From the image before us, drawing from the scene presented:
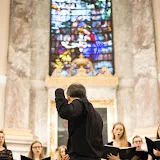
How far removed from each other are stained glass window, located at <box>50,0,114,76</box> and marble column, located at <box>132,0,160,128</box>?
1.21 metres

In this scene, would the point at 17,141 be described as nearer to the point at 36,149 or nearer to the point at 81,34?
the point at 36,149

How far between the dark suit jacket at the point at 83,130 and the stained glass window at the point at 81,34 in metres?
8.41

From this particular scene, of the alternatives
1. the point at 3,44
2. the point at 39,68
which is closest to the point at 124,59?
the point at 39,68

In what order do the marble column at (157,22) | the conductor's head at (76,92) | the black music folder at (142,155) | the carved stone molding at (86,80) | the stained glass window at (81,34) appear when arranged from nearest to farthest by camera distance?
1. the conductor's head at (76,92)
2. the black music folder at (142,155)
3. the marble column at (157,22)
4. the carved stone molding at (86,80)
5. the stained glass window at (81,34)

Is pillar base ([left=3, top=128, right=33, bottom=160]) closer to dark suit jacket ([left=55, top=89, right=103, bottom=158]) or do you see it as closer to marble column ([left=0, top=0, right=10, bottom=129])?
marble column ([left=0, top=0, right=10, bottom=129])

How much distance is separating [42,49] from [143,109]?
3.87m

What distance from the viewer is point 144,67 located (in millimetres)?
11273

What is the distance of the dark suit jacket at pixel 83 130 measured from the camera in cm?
371

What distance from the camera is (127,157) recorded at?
5387 mm

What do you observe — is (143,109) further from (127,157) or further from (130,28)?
(127,157)

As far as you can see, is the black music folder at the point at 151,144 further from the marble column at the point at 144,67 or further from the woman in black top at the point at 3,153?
the marble column at the point at 144,67

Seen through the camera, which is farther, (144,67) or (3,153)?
(144,67)

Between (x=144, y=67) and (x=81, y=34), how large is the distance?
2.70 meters

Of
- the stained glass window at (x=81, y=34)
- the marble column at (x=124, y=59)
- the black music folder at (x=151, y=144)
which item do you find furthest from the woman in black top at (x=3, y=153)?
the stained glass window at (x=81, y=34)
